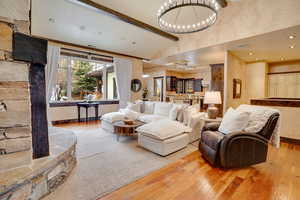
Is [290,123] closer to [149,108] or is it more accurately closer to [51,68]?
[149,108]

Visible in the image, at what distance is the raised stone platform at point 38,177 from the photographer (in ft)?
3.74

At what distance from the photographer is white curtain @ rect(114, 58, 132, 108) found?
6.67 m

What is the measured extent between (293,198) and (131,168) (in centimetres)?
212

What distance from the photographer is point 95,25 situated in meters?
4.50

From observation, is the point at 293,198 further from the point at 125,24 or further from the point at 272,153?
the point at 125,24

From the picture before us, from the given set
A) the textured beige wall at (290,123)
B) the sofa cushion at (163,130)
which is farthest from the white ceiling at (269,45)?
the sofa cushion at (163,130)

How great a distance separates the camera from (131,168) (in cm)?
240

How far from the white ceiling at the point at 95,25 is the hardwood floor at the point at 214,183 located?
4074 mm

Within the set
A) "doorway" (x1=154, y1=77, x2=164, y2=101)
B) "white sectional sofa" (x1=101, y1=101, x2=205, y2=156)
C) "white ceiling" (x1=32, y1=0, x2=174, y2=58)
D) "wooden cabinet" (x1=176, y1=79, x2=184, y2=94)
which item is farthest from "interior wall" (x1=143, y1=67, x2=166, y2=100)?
"white sectional sofa" (x1=101, y1=101, x2=205, y2=156)

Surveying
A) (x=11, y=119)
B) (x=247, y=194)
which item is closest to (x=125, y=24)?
(x=11, y=119)

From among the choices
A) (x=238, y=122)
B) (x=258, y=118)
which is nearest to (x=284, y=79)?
(x=258, y=118)

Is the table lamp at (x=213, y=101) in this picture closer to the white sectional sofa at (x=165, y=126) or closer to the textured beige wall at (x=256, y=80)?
the white sectional sofa at (x=165, y=126)

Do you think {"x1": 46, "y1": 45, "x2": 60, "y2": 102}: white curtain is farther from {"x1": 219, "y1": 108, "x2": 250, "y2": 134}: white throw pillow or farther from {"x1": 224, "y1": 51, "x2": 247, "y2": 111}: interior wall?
{"x1": 224, "y1": 51, "x2": 247, "y2": 111}: interior wall

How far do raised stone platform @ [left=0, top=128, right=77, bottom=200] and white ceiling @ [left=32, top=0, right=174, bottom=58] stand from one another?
11.5 ft
